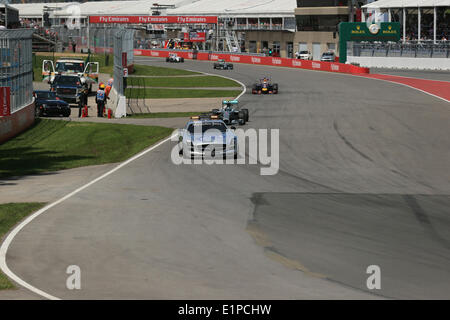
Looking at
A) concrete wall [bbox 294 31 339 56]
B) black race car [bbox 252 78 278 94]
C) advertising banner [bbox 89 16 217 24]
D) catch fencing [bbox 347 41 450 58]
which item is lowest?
black race car [bbox 252 78 278 94]

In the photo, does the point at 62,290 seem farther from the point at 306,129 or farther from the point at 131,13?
the point at 131,13

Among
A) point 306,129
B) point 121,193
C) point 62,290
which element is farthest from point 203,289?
point 306,129

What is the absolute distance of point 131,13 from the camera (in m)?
140

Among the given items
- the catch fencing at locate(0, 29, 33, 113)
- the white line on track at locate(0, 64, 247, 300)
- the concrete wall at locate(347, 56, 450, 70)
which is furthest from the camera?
the concrete wall at locate(347, 56, 450, 70)

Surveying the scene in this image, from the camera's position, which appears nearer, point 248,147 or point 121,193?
point 121,193

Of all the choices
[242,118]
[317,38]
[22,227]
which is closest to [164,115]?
[242,118]

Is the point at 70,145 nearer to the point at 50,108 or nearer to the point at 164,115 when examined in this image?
the point at 50,108

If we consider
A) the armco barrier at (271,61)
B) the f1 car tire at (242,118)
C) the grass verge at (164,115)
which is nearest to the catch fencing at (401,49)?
the armco barrier at (271,61)

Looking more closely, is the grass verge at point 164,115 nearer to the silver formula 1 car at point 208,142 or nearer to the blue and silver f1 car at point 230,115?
the blue and silver f1 car at point 230,115

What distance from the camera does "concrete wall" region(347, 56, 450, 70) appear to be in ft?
247

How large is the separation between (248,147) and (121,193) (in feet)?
30.3

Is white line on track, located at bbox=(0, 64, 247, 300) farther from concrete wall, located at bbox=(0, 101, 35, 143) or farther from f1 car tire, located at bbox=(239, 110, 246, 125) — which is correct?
f1 car tire, located at bbox=(239, 110, 246, 125)

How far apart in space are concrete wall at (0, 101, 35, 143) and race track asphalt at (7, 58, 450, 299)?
269 inches

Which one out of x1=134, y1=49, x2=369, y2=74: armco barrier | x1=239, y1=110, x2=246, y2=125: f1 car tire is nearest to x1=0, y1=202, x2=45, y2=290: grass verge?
x1=239, y1=110, x2=246, y2=125: f1 car tire
